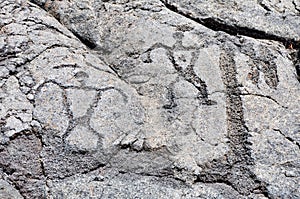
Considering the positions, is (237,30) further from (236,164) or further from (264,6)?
(236,164)

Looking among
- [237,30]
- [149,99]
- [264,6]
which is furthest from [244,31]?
[149,99]

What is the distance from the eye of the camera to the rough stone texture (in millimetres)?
1408

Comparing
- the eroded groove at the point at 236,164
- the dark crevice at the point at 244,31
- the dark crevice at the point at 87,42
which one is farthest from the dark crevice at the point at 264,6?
the dark crevice at the point at 87,42

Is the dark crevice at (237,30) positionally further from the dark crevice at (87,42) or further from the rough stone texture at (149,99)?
the dark crevice at (87,42)

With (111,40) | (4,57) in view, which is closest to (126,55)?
(111,40)

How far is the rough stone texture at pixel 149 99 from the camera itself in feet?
4.62

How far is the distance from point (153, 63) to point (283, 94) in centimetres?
38

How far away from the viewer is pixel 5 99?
1487mm

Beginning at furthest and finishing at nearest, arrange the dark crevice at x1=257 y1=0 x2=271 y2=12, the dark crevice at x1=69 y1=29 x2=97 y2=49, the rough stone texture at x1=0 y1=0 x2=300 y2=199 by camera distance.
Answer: the dark crevice at x1=257 y1=0 x2=271 y2=12, the dark crevice at x1=69 y1=29 x2=97 y2=49, the rough stone texture at x1=0 y1=0 x2=300 y2=199

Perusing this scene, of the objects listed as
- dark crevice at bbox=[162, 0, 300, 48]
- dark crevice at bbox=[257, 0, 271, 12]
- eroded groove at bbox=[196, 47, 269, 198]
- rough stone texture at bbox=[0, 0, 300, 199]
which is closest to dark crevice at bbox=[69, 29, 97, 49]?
rough stone texture at bbox=[0, 0, 300, 199]

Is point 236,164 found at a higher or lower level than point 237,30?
lower

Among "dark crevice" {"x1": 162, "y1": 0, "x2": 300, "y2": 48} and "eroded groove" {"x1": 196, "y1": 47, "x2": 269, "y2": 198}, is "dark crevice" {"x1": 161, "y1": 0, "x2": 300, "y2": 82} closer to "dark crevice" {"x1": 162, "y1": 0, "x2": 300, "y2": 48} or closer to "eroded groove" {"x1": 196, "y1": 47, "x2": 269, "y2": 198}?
"dark crevice" {"x1": 162, "y1": 0, "x2": 300, "y2": 48}

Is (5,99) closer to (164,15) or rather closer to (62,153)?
(62,153)

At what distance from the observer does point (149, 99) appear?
5.16 ft
